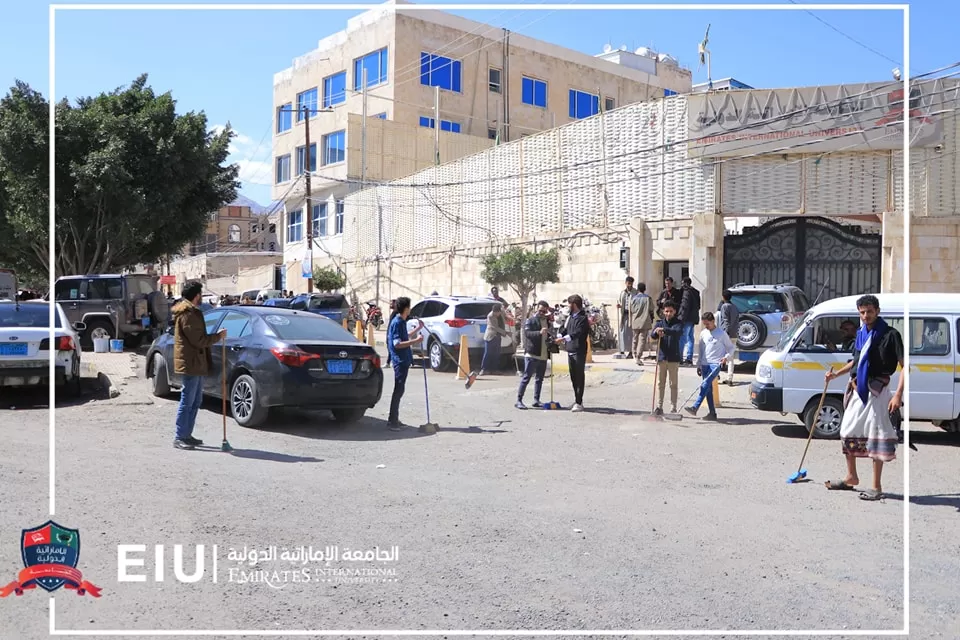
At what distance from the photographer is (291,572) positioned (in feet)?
16.6

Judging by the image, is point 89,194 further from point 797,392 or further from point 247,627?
point 247,627

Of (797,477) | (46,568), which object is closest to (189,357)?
(46,568)

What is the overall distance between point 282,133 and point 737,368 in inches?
1314

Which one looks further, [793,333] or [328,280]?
[328,280]

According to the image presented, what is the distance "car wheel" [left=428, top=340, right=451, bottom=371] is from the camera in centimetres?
1811

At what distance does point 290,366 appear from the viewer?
9.92 meters

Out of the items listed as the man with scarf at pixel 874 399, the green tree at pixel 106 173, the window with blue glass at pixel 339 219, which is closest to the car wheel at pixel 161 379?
the man with scarf at pixel 874 399

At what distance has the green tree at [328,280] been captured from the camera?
1473 inches

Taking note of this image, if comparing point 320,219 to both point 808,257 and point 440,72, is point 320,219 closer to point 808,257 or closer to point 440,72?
point 440,72

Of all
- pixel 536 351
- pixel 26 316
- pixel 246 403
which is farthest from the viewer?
pixel 536 351

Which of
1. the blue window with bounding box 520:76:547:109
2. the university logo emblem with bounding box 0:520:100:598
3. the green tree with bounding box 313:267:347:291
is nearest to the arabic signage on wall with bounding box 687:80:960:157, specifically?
the university logo emblem with bounding box 0:520:100:598

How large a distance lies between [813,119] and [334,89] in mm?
28033

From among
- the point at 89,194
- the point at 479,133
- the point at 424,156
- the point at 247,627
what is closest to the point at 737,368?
the point at 247,627

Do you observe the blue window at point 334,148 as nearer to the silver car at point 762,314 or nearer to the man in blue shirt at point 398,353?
the silver car at point 762,314
